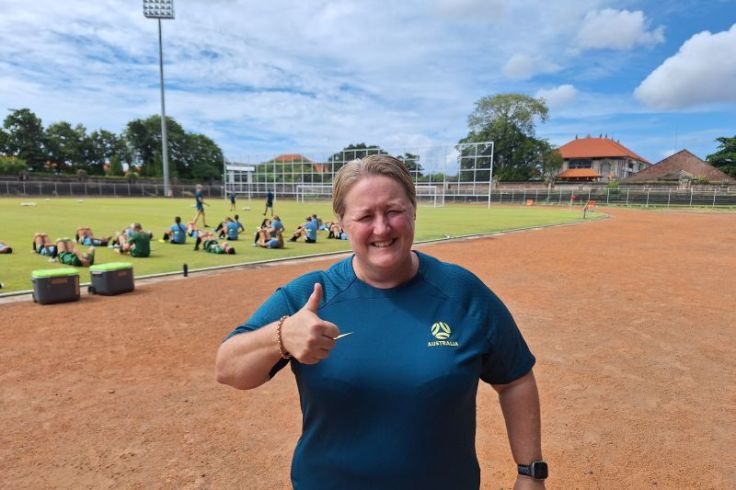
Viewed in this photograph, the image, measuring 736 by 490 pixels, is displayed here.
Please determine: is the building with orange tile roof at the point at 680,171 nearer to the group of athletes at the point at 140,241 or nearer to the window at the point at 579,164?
the window at the point at 579,164

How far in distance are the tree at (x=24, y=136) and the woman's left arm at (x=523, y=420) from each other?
8874 centimetres

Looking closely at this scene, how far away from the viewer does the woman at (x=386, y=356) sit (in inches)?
63.4

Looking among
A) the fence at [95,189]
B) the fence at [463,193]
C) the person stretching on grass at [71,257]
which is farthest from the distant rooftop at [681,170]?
the person stretching on grass at [71,257]

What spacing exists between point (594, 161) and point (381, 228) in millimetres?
103696

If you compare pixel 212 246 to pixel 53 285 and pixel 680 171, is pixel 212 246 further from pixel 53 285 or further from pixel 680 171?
pixel 680 171

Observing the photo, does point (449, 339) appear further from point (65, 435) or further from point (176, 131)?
point (176, 131)

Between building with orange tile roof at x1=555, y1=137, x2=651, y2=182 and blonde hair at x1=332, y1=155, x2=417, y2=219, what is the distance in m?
94.4

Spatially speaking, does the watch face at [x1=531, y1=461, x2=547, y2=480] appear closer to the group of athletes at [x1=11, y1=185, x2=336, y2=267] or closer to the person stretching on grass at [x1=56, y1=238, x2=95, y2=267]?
the group of athletes at [x1=11, y1=185, x2=336, y2=267]

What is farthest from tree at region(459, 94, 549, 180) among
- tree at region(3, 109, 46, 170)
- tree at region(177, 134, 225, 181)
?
tree at region(3, 109, 46, 170)

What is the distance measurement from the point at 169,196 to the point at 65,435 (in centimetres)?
7128

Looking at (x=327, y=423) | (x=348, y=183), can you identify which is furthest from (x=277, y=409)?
(x=348, y=183)

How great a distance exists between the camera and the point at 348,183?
188 centimetres

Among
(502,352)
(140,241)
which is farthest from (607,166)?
(502,352)

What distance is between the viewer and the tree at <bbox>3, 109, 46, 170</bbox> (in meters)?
69.4
